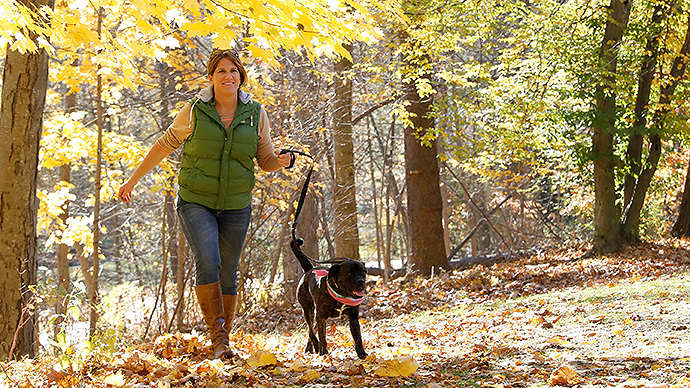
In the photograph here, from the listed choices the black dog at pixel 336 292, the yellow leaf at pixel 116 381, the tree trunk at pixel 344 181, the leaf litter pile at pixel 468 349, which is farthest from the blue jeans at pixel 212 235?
the tree trunk at pixel 344 181

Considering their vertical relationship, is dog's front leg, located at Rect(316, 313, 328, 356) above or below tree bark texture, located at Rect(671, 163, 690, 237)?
below

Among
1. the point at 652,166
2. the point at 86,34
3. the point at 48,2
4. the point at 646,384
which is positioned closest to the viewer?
the point at 646,384

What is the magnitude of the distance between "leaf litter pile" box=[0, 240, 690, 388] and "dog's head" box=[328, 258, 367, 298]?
39cm

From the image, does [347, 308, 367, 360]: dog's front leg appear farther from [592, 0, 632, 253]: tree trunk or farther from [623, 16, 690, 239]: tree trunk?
[623, 16, 690, 239]: tree trunk

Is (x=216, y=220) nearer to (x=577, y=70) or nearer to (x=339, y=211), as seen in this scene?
(x=339, y=211)

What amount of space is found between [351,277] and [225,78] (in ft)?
5.18

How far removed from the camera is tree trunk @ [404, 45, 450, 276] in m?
11.7

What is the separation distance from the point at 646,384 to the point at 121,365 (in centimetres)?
297

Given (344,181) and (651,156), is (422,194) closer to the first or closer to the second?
(344,181)

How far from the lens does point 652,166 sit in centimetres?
1261

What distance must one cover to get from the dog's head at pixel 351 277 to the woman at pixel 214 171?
834 millimetres

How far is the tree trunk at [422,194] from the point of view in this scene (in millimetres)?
11719

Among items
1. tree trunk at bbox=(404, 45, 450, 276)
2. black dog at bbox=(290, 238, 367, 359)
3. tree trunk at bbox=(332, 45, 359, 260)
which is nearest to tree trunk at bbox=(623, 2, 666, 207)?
tree trunk at bbox=(404, 45, 450, 276)

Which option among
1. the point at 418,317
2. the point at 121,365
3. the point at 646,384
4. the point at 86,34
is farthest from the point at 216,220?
the point at 418,317
